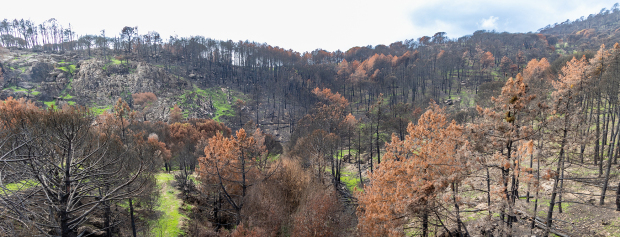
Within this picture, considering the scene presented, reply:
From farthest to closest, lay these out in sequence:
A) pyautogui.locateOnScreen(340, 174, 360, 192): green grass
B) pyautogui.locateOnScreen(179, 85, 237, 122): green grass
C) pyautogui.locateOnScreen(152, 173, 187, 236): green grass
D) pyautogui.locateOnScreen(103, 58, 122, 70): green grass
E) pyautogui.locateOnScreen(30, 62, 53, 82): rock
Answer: pyautogui.locateOnScreen(103, 58, 122, 70): green grass → pyautogui.locateOnScreen(179, 85, 237, 122): green grass → pyautogui.locateOnScreen(30, 62, 53, 82): rock → pyautogui.locateOnScreen(340, 174, 360, 192): green grass → pyautogui.locateOnScreen(152, 173, 187, 236): green grass

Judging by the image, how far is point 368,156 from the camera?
161 ft

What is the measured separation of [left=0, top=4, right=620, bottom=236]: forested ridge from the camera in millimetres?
10883

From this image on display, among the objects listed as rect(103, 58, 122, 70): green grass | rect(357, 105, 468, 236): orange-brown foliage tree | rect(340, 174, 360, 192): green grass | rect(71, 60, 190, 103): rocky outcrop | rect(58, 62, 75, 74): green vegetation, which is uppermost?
rect(103, 58, 122, 70): green grass

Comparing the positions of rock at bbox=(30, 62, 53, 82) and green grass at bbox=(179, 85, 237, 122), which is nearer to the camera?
rock at bbox=(30, 62, 53, 82)

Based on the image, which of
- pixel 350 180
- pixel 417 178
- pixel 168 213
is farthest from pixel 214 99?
pixel 417 178

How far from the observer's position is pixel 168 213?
26.5m

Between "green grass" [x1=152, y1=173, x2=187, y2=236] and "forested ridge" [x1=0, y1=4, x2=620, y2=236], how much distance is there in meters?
0.29

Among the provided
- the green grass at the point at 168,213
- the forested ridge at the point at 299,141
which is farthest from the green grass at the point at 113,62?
the green grass at the point at 168,213

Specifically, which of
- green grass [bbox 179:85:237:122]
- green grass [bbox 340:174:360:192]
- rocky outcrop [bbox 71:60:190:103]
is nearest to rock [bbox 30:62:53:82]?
rocky outcrop [bbox 71:60:190:103]

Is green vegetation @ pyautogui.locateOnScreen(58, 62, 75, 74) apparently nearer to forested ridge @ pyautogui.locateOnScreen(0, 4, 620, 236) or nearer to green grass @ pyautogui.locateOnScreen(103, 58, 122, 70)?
forested ridge @ pyautogui.locateOnScreen(0, 4, 620, 236)

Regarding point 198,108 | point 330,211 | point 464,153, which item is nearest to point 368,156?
point 330,211

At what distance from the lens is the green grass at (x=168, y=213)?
2323 cm

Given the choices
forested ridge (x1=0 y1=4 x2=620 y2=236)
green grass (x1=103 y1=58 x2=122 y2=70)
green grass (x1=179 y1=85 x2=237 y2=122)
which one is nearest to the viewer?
forested ridge (x1=0 y1=4 x2=620 y2=236)

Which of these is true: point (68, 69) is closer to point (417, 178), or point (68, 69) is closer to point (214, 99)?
point (214, 99)
